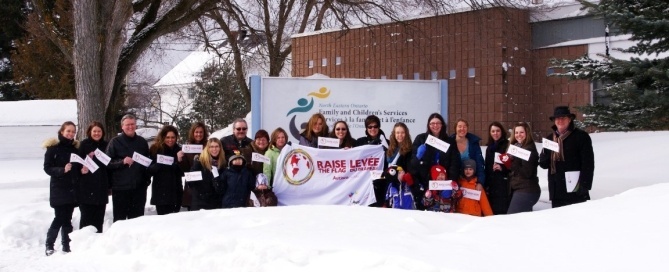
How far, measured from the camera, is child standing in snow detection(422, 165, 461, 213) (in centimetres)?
932

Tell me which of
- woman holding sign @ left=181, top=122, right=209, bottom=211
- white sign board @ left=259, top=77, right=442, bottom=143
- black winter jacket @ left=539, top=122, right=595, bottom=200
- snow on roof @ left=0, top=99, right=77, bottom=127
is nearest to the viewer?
black winter jacket @ left=539, top=122, right=595, bottom=200

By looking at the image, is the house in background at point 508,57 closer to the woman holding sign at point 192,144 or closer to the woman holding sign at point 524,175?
the woman holding sign at point 524,175

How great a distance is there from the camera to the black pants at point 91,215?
967 cm

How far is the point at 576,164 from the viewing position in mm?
8695

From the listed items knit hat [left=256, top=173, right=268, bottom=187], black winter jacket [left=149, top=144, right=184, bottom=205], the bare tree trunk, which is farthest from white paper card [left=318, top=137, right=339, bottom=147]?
the bare tree trunk

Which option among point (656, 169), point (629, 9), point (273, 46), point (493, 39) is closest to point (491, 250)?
point (656, 169)

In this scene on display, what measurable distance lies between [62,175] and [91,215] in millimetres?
677

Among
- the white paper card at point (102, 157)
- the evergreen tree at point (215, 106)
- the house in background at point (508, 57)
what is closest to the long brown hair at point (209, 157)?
the white paper card at point (102, 157)

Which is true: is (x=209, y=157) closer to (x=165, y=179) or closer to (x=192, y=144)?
(x=192, y=144)

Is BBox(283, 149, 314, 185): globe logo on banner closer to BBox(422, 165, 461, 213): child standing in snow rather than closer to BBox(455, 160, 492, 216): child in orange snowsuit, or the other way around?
BBox(422, 165, 461, 213): child standing in snow

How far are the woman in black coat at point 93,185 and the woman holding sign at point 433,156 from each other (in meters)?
Result: 3.81

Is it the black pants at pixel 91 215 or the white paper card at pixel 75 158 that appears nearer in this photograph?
the white paper card at pixel 75 158

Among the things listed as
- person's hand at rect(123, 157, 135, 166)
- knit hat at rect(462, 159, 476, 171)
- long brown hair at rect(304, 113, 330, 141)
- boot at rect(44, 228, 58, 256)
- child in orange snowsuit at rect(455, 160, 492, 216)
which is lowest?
boot at rect(44, 228, 58, 256)

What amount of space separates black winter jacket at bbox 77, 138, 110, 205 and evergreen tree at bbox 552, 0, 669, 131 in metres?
8.24
